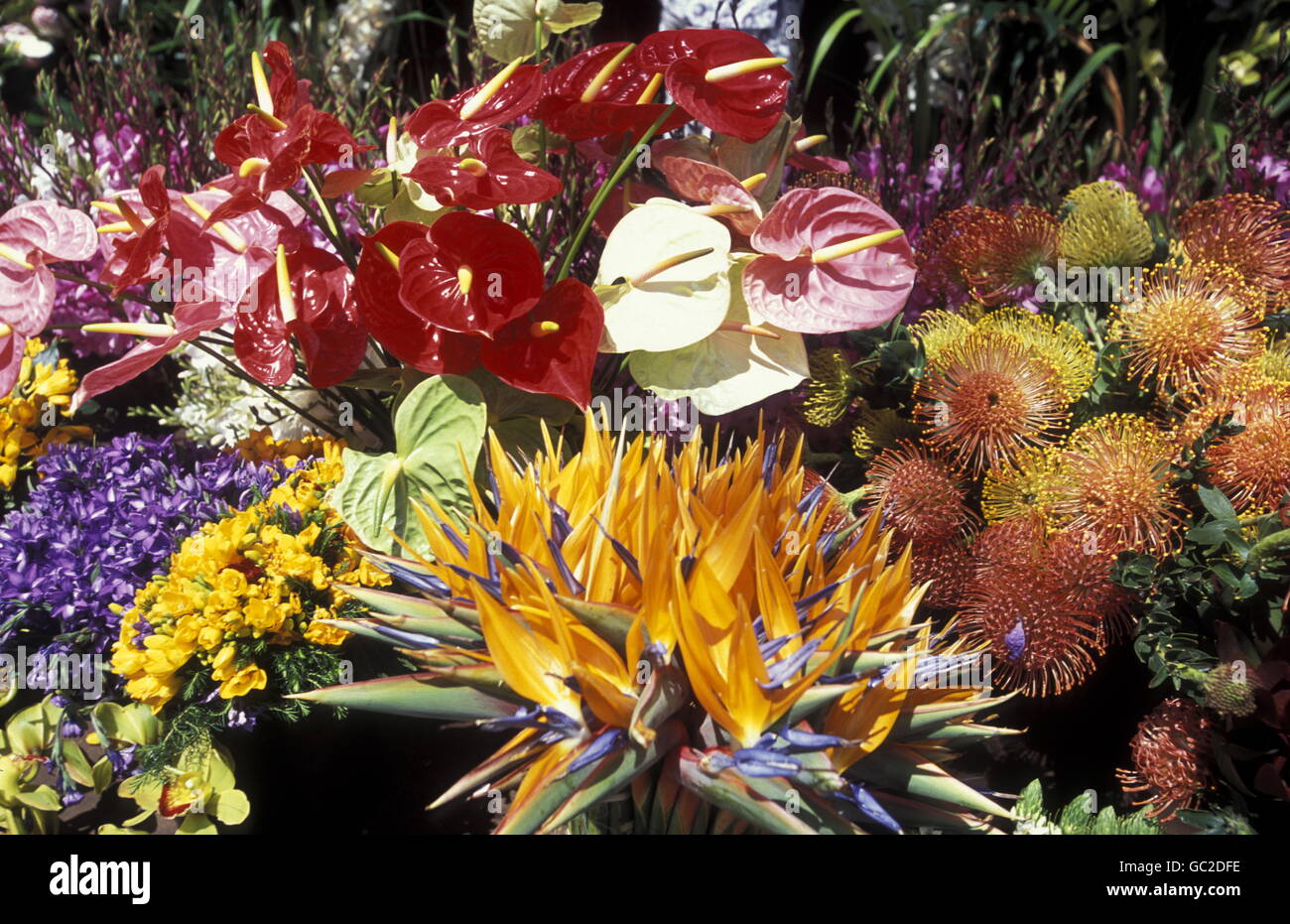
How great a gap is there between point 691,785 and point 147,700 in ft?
1.42

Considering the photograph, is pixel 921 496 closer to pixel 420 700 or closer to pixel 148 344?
pixel 420 700

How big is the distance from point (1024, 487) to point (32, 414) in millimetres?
892

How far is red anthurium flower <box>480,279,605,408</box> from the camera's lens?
2.27 feet

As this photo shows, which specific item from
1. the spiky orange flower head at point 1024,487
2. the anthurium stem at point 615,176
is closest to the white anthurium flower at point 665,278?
the anthurium stem at point 615,176

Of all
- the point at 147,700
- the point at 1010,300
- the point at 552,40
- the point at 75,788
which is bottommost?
the point at 75,788

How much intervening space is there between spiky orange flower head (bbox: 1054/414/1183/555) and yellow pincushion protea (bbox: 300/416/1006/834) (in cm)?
19

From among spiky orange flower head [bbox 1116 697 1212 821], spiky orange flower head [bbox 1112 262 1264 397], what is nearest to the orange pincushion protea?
spiky orange flower head [bbox 1112 262 1264 397]

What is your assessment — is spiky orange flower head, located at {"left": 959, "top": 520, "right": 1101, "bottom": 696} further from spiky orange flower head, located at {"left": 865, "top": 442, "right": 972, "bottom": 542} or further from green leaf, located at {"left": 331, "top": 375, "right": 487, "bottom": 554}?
green leaf, located at {"left": 331, "top": 375, "right": 487, "bottom": 554}

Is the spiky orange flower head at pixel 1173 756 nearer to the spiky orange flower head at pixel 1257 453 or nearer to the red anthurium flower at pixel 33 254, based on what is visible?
the spiky orange flower head at pixel 1257 453

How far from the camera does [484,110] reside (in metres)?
0.72
